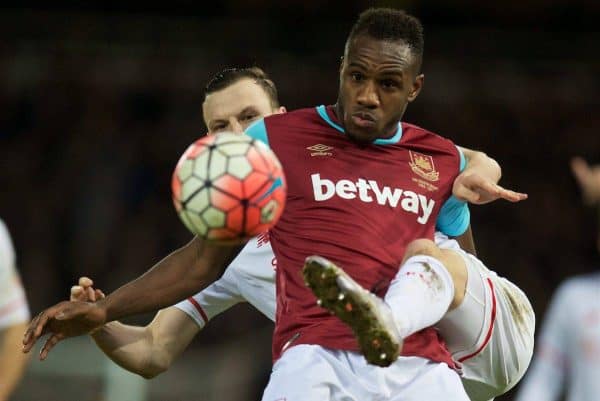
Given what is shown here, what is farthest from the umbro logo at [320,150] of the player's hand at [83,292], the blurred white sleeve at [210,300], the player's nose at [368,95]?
the blurred white sleeve at [210,300]

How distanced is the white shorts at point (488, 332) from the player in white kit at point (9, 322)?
6.90 ft

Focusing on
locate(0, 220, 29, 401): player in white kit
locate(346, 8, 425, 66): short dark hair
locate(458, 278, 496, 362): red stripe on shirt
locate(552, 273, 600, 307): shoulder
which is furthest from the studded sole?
locate(0, 220, 29, 401): player in white kit

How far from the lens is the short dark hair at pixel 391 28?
4.17 meters

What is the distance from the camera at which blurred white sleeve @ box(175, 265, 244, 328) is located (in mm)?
5320

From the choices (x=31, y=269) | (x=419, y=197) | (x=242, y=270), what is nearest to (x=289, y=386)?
(x=419, y=197)

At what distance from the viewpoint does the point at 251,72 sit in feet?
18.6

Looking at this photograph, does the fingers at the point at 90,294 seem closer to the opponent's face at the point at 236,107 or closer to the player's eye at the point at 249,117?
the opponent's face at the point at 236,107

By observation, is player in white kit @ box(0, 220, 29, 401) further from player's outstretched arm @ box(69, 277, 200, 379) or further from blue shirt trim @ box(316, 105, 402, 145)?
blue shirt trim @ box(316, 105, 402, 145)

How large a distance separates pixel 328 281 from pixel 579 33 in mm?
9165

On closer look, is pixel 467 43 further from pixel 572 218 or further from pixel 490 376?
pixel 490 376

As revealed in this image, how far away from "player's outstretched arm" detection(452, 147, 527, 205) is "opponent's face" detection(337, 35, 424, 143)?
0.35m

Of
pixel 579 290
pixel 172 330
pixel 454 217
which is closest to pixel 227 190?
pixel 454 217

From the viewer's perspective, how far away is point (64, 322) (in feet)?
13.5

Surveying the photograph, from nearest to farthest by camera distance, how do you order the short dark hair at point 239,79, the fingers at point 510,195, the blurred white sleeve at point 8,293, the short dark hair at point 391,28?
the fingers at point 510,195
the short dark hair at point 391,28
the blurred white sleeve at point 8,293
the short dark hair at point 239,79
